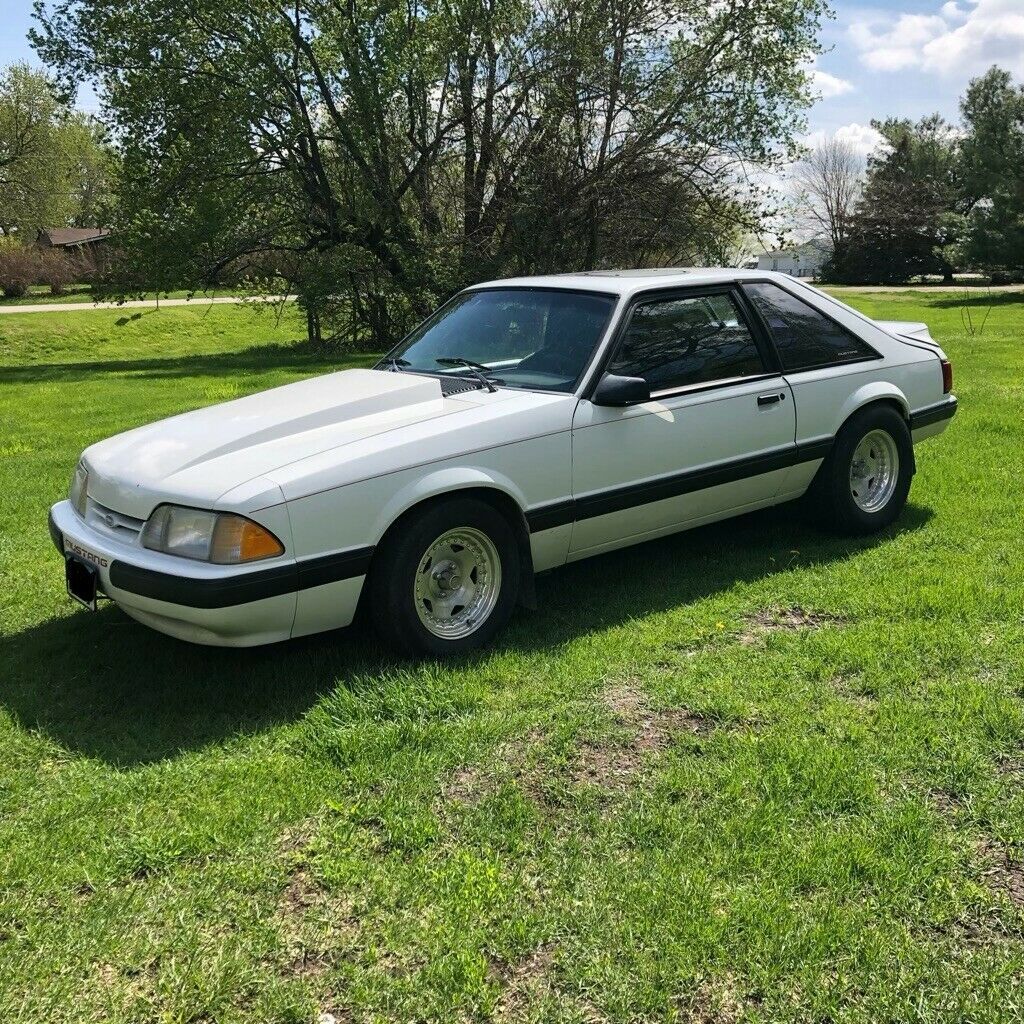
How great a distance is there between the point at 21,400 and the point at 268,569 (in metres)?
12.1

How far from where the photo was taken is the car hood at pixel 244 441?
12.0 feet

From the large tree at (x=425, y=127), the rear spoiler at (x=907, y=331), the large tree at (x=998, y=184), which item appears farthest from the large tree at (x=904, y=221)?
the rear spoiler at (x=907, y=331)

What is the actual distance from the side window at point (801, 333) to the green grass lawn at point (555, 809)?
1.11m

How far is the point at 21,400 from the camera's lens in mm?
13922

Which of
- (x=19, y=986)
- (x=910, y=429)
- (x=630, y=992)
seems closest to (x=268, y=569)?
(x=19, y=986)

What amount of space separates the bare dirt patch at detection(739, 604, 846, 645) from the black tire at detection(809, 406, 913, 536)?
1040 mm

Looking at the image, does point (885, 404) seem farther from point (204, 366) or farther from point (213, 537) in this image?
point (204, 366)

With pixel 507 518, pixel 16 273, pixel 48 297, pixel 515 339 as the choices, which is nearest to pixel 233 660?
pixel 507 518

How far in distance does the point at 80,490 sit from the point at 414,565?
159cm

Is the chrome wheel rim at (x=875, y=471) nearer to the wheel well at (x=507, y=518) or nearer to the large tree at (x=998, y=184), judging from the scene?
the wheel well at (x=507, y=518)

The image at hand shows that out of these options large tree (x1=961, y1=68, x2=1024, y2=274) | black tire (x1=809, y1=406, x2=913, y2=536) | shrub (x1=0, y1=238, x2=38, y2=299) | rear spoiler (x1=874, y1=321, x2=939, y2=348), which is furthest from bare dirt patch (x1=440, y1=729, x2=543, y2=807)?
shrub (x1=0, y1=238, x2=38, y2=299)

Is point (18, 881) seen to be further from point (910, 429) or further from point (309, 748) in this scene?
point (910, 429)

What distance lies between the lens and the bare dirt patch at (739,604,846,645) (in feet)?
14.4

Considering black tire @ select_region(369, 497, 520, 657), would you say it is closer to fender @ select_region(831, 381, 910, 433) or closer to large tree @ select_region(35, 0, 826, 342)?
fender @ select_region(831, 381, 910, 433)
